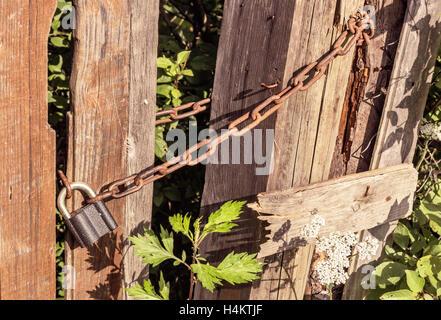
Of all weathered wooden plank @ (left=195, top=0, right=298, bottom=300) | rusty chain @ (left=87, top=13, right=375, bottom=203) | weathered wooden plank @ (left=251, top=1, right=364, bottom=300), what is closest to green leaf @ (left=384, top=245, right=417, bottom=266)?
weathered wooden plank @ (left=251, top=1, right=364, bottom=300)

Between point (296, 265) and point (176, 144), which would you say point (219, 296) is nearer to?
point (296, 265)

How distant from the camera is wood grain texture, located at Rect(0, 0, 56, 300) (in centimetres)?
157

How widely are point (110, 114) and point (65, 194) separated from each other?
0.34 m

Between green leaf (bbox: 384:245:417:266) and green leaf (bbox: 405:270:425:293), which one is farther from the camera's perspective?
green leaf (bbox: 384:245:417:266)

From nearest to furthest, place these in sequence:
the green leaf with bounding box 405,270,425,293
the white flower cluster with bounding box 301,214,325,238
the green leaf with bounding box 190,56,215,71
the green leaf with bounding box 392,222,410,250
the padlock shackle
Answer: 1. the padlock shackle
2. the white flower cluster with bounding box 301,214,325,238
3. the green leaf with bounding box 405,270,425,293
4. the green leaf with bounding box 190,56,215,71
5. the green leaf with bounding box 392,222,410,250

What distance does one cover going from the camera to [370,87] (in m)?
2.23

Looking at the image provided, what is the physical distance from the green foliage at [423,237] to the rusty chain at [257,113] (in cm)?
64

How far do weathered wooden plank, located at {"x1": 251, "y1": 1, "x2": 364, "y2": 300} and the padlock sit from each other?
73 cm

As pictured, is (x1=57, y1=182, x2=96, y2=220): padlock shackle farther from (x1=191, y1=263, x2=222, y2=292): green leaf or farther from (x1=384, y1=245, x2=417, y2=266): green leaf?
(x1=384, y1=245, x2=417, y2=266): green leaf

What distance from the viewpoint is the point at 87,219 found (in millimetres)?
1821

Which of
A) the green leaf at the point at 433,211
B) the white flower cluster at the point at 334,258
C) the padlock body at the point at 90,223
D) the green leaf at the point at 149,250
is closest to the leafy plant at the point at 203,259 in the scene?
the green leaf at the point at 149,250

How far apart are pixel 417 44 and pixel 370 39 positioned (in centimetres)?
23

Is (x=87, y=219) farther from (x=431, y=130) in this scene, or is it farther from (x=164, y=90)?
(x=431, y=130)
